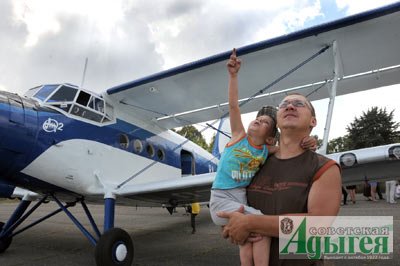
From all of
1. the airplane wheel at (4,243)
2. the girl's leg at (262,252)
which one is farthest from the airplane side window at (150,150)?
the girl's leg at (262,252)

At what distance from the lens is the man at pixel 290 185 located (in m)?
1.40

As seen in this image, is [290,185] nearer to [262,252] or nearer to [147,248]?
[262,252]

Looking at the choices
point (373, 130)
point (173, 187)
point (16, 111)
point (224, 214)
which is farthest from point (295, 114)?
point (373, 130)

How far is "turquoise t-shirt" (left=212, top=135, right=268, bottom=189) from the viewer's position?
1683 mm

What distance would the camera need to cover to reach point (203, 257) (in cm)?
538

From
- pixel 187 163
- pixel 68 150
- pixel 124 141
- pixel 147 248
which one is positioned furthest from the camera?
pixel 187 163

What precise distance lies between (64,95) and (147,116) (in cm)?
181

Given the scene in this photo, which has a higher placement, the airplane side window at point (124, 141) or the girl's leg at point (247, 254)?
the airplane side window at point (124, 141)

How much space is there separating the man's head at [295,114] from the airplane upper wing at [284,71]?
2.73 meters

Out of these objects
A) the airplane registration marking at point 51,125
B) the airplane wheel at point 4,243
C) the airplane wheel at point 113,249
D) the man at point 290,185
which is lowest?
the airplane wheel at point 4,243

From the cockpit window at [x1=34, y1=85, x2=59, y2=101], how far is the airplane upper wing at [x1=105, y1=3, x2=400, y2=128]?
2.87ft

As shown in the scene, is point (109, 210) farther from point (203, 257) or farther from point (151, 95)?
point (151, 95)

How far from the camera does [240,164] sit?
1702 mm

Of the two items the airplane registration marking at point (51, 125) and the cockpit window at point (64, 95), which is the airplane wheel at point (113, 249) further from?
the cockpit window at point (64, 95)
